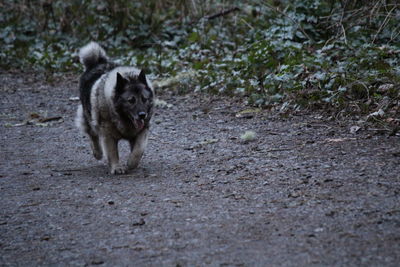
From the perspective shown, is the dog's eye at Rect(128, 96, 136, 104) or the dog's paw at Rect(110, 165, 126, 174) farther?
the dog's paw at Rect(110, 165, 126, 174)

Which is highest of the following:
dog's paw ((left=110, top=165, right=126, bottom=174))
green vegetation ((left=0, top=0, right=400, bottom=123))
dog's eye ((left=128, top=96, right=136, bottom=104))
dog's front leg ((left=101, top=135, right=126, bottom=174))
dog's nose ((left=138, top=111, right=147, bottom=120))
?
dog's eye ((left=128, top=96, right=136, bottom=104))

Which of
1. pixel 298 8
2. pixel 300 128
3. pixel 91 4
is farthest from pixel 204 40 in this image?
pixel 300 128

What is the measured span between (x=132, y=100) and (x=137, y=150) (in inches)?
22.8

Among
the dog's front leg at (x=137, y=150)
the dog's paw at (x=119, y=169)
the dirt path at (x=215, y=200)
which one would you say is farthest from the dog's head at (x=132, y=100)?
the dirt path at (x=215, y=200)

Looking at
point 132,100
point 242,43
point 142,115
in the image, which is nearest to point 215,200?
point 142,115

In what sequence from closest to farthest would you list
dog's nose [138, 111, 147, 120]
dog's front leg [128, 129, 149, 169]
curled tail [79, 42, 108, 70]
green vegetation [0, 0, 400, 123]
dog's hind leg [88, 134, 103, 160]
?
dog's nose [138, 111, 147, 120] < dog's front leg [128, 129, 149, 169] < dog's hind leg [88, 134, 103, 160] < curled tail [79, 42, 108, 70] < green vegetation [0, 0, 400, 123]

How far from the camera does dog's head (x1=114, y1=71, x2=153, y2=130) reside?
6.14 metres

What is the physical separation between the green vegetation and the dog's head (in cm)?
294

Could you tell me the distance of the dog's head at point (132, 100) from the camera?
614cm

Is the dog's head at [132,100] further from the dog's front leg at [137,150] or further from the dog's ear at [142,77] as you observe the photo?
the dog's front leg at [137,150]

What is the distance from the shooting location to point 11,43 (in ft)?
55.2

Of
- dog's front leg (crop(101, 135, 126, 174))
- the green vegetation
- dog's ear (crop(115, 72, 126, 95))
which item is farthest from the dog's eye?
the green vegetation

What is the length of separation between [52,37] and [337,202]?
47.5 feet

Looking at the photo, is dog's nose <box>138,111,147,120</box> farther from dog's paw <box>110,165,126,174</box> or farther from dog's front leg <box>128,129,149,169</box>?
dog's paw <box>110,165,126,174</box>
